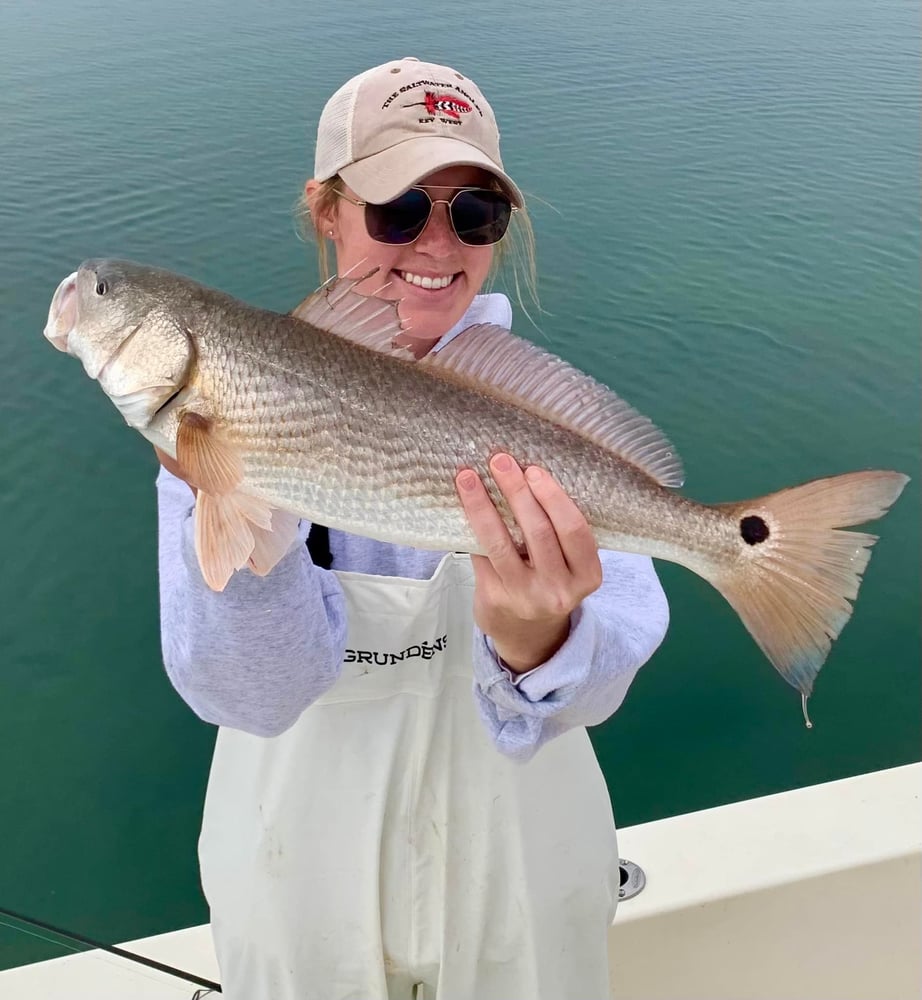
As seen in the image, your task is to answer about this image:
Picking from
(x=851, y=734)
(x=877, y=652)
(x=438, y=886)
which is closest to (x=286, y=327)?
(x=438, y=886)

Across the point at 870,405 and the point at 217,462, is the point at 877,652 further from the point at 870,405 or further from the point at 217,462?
the point at 217,462

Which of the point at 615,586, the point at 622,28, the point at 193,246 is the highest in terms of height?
the point at 622,28

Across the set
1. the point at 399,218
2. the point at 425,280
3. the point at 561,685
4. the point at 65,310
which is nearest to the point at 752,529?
the point at 561,685

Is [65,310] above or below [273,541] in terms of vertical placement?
above

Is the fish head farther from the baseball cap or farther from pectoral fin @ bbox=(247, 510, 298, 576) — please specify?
the baseball cap

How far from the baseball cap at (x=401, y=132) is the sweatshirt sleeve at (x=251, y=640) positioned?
108cm

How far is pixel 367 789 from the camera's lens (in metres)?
2.17

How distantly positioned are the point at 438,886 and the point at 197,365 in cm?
144

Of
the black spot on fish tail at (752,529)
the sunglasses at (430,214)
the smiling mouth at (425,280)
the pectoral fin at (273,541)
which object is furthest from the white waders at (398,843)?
the sunglasses at (430,214)

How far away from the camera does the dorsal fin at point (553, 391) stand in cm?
197

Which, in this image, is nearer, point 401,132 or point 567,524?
point 567,524

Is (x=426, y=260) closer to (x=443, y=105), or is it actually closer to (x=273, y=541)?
(x=443, y=105)

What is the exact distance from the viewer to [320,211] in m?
2.58

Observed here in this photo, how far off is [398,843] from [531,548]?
923 mm
